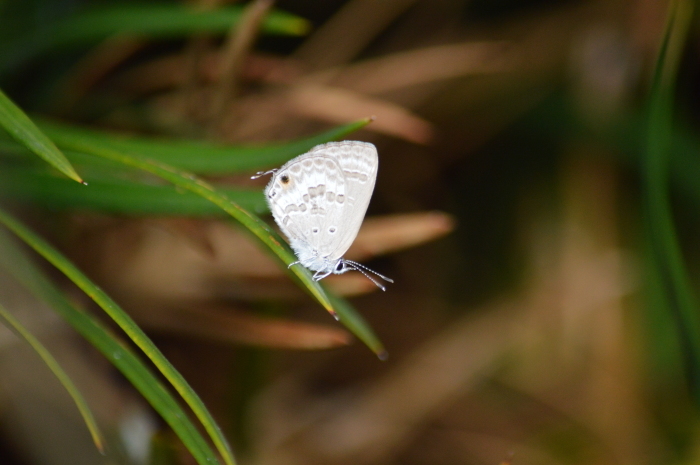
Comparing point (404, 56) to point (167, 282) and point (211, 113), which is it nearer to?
point (211, 113)

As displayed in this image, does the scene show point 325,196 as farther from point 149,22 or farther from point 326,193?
point 149,22

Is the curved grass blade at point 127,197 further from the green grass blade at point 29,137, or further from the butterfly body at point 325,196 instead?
the green grass blade at point 29,137

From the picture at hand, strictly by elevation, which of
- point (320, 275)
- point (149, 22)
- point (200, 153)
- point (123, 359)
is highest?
point (149, 22)

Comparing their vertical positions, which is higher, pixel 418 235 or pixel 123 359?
pixel 123 359

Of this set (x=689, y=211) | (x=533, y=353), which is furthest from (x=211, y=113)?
(x=689, y=211)

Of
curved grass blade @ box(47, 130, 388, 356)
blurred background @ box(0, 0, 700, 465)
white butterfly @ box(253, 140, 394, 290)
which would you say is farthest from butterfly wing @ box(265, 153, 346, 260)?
curved grass blade @ box(47, 130, 388, 356)

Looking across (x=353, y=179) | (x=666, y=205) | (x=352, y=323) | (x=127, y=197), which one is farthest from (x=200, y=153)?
(x=666, y=205)

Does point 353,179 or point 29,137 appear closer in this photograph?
point 29,137
